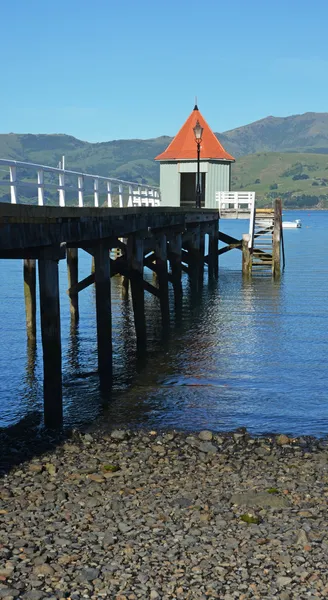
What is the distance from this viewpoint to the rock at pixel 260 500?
27.6 ft

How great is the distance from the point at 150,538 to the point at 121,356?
10.5 meters

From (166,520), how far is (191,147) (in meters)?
31.9

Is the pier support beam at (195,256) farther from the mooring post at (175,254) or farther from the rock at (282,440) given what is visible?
the rock at (282,440)

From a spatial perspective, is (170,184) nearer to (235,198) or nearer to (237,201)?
(235,198)

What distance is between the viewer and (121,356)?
58.5 ft

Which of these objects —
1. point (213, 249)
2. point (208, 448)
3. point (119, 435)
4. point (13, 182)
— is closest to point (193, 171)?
point (213, 249)

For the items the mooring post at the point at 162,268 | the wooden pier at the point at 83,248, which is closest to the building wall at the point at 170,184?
the wooden pier at the point at 83,248

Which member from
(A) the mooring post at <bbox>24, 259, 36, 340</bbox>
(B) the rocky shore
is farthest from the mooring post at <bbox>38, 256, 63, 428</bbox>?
(A) the mooring post at <bbox>24, 259, 36, 340</bbox>

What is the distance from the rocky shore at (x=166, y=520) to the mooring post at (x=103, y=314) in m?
3.90

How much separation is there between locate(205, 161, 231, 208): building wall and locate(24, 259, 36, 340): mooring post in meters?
19.3

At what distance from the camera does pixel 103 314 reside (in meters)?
14.8

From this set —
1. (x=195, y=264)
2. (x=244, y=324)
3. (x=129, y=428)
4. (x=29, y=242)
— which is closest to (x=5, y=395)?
(x=129, y=428)

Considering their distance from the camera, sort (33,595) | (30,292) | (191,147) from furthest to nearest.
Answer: (191,147) → (30,292) → (33,595)

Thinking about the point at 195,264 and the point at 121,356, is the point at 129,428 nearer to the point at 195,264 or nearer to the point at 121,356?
the point at 121,356
